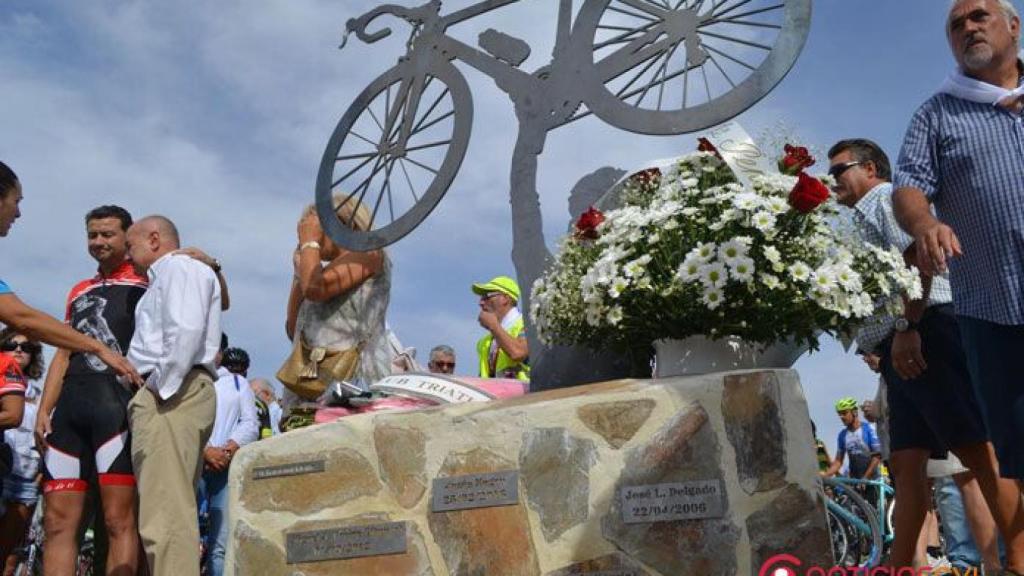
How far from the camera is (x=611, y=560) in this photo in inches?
134

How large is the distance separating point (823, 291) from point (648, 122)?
1.49 meters

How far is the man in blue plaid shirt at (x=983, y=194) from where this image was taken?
121 inches

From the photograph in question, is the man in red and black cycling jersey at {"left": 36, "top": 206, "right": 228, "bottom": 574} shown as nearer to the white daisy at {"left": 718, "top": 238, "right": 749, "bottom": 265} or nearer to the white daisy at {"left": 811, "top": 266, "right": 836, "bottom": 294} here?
the white daisy at {"left": 718, "top": 238, "right": 749, "bottom": 265}

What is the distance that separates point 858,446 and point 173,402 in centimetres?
864

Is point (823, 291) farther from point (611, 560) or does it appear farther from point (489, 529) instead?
point (489, 529)

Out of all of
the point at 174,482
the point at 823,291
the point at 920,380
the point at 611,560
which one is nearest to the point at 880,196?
the point at 920,380

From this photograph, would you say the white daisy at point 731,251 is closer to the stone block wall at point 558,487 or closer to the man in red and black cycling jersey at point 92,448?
the stone block wall at point 558,487

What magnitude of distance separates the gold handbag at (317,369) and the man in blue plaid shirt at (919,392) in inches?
89.8

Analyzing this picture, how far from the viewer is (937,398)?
13.2 feet

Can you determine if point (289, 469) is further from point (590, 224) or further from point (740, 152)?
point (740, 152)

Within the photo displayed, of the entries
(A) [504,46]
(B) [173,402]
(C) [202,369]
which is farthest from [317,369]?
(A) [504,46]

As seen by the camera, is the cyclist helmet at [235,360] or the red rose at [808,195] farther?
the cyclist helmet at [235,360]

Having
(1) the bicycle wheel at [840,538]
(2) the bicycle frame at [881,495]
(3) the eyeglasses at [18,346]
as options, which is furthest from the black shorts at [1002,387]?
(2) the bicycle frame at [881,495]

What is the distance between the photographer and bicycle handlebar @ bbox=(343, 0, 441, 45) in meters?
5.77
